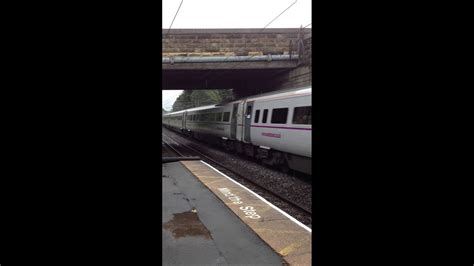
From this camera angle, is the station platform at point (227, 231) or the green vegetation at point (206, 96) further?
the green vegetation at point (206, 96)

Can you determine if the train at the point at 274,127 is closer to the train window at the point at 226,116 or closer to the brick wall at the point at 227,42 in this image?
the train window at the point at 226,116

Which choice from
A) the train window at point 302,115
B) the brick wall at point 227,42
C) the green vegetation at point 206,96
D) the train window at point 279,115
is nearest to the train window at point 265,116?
the train window at point 279,115

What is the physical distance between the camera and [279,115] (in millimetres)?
11461

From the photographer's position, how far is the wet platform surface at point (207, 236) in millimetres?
4602

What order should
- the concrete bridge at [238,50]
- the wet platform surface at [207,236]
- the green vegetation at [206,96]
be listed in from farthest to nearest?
the green vegetation at [206,96] → the concrete bridge at [238,50] → the wet platform surface at [207,236]

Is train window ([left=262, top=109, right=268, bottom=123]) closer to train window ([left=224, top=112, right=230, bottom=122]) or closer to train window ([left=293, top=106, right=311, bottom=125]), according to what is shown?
train window ([left=293, top=106, right=311, bottom=125])

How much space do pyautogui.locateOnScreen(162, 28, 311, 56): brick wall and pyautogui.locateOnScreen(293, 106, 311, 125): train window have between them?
8.36 meters

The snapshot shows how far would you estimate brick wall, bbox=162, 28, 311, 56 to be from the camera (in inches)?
703
